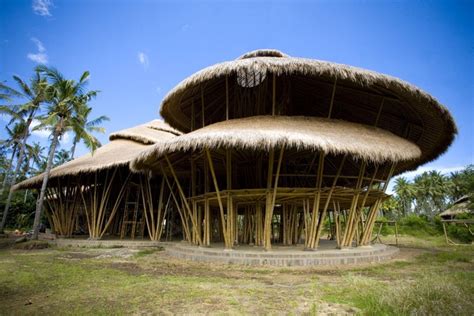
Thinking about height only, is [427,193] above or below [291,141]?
above

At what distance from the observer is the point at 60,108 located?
1552 cm

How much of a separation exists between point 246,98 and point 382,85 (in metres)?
5.40

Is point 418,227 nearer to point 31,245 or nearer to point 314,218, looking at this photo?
point 314,218

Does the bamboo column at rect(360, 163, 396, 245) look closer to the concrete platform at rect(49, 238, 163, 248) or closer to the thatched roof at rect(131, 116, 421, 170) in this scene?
the thatched roof at rect(131, 116, 421, 170)

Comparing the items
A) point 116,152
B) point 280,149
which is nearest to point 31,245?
point 116,152

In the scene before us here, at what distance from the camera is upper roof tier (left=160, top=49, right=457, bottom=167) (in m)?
10.3

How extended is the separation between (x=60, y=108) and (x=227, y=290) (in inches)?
564

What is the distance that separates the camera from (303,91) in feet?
43.4

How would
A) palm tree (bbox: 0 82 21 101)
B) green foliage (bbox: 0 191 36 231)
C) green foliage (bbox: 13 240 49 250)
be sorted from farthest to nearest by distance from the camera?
green foliage (bbox: 0 191 36 231)
palm tree (bbox: 0 82 21 101)
green foliage (bbox: 13 240 49 250)

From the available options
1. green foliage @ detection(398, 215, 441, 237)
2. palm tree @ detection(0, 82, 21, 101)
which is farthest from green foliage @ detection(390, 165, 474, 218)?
palm tree @ detection(0, 82, 21, 101)

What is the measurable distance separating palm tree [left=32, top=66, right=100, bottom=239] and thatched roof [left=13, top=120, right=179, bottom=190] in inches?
41.4

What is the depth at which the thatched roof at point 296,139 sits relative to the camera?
8195 mm

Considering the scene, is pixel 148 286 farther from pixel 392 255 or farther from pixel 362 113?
pixel 362 113

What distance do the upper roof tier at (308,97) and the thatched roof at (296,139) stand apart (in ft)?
3.37
